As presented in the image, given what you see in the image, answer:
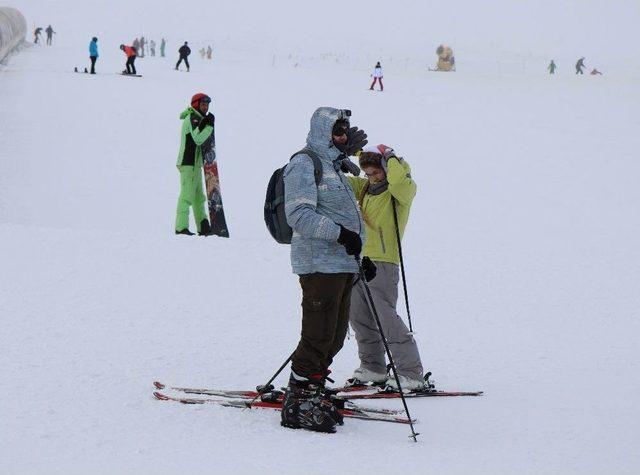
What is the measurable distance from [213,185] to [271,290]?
2.30m

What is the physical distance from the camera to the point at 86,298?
7.62 m

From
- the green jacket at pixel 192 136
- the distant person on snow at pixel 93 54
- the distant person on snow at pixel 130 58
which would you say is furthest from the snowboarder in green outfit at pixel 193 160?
the distant person on snow at pixel 93 54

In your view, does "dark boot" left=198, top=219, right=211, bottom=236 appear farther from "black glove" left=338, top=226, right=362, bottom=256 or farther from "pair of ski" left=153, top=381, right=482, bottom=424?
"black glove" left=338, top=226, right=362, bottom=256

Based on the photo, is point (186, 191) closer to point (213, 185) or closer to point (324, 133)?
point (213, 185)

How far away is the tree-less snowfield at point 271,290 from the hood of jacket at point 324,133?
4.65 ft

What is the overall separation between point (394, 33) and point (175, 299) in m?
115

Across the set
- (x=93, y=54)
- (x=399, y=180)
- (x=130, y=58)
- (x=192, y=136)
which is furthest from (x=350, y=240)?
(x=93, y=54)

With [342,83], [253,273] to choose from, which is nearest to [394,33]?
[342,83]

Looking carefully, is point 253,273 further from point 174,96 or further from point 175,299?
point 174,96

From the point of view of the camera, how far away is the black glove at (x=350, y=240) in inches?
192

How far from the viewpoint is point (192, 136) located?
10.2 metres

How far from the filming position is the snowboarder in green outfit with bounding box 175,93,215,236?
10.2 m

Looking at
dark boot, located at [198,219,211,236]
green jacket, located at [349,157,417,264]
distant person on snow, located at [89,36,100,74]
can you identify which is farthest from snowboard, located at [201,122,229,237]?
distant person on snow, located at [89,36,100,74]

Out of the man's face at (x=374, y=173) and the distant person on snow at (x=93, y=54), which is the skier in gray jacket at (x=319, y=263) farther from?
the distant person on snow at (x=93, y=54)
